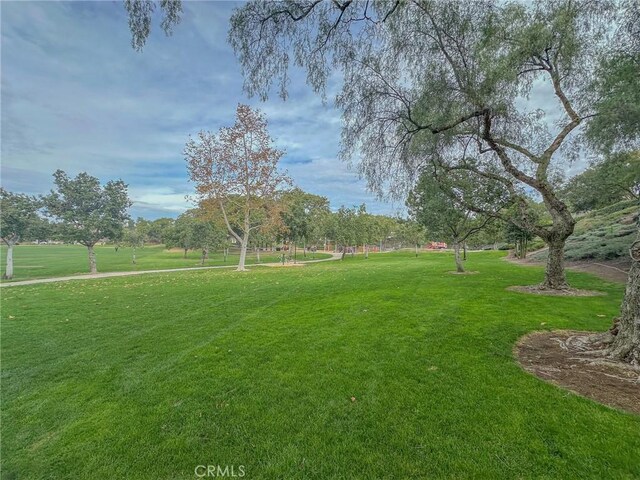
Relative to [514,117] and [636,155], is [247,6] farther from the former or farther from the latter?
[636,155]

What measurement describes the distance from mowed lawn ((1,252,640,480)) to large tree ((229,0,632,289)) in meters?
4.42

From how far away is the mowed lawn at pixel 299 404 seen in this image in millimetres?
2371

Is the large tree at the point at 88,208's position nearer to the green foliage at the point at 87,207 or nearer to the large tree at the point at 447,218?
the green foliage at the point at 87,207

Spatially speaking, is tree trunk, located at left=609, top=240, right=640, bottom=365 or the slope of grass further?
the slope of grass

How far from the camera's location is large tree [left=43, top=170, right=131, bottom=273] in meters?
20.5

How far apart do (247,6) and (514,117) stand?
27.0 feet

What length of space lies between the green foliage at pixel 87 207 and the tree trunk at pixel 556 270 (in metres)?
25.4

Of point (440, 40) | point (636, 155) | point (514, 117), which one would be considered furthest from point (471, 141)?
point (636, 155)

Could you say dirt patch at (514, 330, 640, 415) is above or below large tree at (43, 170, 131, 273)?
below

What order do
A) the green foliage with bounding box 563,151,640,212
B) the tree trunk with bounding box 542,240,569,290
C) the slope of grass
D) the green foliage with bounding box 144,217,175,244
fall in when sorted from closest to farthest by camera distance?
1. the tree trunk with bounding box 542,240,569,290
2. the green foliage with bounding box 563,151,640,212
3. the slope of grass
4. the green foliage with bounding box 144,217,175,244

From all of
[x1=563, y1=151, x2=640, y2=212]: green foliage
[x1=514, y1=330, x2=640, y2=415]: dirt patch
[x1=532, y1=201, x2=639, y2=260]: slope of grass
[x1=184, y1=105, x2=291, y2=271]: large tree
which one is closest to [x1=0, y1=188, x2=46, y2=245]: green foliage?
[x1=184, y1=105, x2=291, y2=271]: large tree

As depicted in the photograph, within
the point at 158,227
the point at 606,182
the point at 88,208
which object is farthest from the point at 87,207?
the point at 158,227

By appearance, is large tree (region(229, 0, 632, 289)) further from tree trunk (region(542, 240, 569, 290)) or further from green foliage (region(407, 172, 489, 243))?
green foliage (region(407, 172, 489, 243))

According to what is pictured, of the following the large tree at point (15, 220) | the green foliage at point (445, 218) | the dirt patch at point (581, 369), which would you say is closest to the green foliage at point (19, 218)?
the large tree at point (15, 220)
